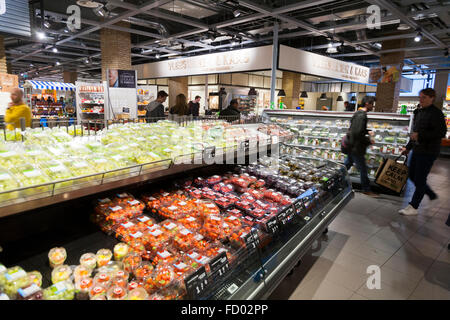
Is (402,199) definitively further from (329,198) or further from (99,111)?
(99,111)

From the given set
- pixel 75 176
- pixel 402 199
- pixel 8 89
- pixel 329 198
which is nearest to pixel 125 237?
pixel 75 176

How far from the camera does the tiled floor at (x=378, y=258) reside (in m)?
2.54

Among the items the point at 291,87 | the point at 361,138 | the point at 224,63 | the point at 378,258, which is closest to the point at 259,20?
the point at 224,63

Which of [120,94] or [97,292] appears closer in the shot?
[97,292]

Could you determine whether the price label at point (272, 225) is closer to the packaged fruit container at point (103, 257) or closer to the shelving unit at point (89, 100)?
the packaged fruit container at point (103, 257)

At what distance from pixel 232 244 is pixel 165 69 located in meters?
9.93

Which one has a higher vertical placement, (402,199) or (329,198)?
(329,198)

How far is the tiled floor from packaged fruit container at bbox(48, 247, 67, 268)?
5.70ft

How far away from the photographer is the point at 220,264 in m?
1.49

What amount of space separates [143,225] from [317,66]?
8.17m

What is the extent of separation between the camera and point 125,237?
5.77 feet

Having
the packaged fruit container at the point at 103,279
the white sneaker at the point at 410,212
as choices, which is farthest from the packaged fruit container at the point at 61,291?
the white sneaker at the point at 410,212

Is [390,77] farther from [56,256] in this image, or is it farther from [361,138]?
[56,256]

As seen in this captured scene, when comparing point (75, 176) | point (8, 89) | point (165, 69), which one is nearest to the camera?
point (75, 176)
